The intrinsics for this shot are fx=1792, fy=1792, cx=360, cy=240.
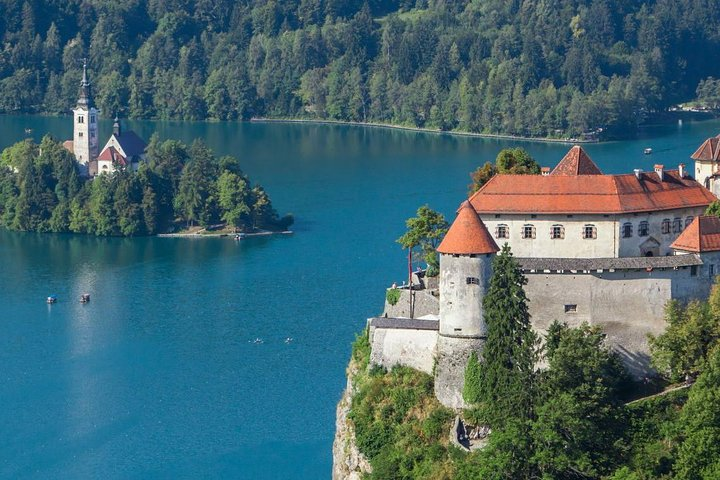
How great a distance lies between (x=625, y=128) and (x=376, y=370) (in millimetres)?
99606

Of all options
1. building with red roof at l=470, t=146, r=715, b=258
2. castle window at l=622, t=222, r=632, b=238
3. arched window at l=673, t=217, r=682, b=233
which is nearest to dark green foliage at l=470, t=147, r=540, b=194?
building with red roof at l=470, t=146, r=715, b=258

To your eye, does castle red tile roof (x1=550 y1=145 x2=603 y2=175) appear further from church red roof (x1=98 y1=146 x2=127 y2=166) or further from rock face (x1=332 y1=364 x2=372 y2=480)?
church red roof (x1=98 y1=146 x2=127 y2=166)

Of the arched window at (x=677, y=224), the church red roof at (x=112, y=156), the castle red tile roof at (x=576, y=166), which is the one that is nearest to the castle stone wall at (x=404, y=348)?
the castle red tile roof at (x=576, y=166)

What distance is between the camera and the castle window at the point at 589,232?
171 feet

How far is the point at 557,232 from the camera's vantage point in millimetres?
52344

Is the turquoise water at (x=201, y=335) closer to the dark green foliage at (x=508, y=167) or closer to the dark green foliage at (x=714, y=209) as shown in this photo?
the dark green foliage at (x=508, y=167)

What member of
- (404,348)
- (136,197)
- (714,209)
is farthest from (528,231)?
(136,197)

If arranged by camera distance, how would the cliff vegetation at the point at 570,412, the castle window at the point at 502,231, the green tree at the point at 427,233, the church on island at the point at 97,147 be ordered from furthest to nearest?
the church on island at the point at 97,147 → the green tree at the point at 427,233 → the castle window at the point at 502,231 → the cliff vegetation at the point at 570,412

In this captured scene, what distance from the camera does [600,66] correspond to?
6560 inches

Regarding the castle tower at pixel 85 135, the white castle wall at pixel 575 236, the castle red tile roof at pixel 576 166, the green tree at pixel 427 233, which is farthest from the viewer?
the castle tower at pixel 85 135

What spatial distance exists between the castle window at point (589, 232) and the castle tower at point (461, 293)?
4.11 metres

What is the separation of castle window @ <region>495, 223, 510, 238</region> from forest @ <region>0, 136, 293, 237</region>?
49675 mm

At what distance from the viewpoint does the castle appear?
49156mm

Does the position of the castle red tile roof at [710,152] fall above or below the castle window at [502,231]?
above
